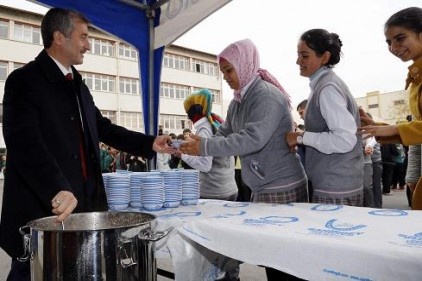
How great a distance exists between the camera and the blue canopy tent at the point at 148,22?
3.10 meters

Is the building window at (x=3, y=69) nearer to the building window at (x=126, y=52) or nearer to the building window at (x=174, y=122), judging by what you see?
the building window at (x=126, y=52)

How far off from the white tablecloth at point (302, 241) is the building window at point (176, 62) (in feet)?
113

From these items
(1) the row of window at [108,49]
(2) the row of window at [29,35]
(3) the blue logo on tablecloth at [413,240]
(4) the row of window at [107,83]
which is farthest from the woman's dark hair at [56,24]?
(4) the row of window at [107,83]

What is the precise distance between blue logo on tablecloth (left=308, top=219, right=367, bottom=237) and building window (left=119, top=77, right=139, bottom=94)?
1243 inches

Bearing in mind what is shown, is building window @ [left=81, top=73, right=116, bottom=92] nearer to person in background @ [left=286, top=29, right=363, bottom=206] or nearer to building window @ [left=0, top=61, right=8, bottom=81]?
building window @ [left=0, top=61, right=8, bottom=81]

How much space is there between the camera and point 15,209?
5.24 ft

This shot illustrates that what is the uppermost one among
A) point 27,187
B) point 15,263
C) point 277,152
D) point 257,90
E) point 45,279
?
point 257,90

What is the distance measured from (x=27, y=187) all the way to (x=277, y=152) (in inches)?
46.2

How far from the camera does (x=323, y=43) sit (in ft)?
6.28

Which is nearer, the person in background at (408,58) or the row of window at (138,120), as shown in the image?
the person in background at (408,58)

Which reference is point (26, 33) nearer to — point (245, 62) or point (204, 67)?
point (204, 67)

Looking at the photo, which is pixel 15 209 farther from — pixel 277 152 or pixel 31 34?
pixel 31 34

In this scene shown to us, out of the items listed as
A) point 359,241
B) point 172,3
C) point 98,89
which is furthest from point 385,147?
point 98,89

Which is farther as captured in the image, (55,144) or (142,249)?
(55,144)
